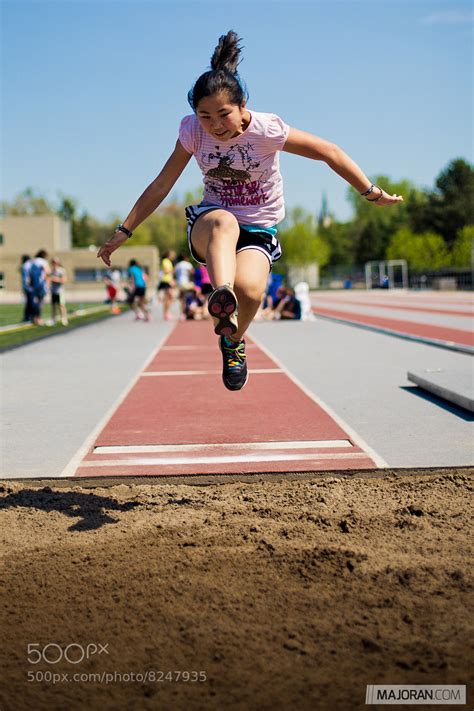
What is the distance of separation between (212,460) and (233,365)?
1.08 metres

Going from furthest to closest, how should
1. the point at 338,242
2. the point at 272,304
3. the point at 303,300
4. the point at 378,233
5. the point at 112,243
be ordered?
the point at 338,242, the point at 378,233, the point at 272,304, the point at 303,300, the point at 112,243

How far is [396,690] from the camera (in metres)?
2.68

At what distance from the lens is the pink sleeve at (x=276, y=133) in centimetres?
511

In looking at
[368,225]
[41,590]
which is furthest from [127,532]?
[368,225]

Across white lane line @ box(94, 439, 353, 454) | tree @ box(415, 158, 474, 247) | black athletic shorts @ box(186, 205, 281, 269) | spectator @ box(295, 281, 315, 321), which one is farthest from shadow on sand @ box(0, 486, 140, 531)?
tree @ box(415, 158, 474, 247)

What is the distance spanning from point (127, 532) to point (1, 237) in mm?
103151

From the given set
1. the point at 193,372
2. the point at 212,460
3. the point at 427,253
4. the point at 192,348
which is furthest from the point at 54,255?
the point at 212,460

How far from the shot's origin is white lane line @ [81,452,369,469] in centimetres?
618

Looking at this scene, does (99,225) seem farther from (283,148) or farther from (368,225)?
(283,148)

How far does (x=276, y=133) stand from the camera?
5.11 metres

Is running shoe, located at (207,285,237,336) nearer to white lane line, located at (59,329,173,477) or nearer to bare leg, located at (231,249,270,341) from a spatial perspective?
bare leg, located at (231,249,270,341)

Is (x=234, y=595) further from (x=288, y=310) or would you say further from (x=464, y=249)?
(x=464, y=249)

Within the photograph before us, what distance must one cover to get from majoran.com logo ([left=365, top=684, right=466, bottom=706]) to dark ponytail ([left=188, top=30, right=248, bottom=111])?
3.24m

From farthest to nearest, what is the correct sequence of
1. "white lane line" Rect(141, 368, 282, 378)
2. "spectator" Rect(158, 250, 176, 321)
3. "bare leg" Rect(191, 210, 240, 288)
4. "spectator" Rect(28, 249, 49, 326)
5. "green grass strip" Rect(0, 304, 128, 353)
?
"spectator" Rect(158, 250, 176, 321)
"spectator" Rect(28, 249, 49, 326)
"green grass strip" Rect(0, 304, 128, 353)
"white lane line" Rect(141, 368, 282, 378)
"bare leg" Rect(191, 210, 240, 288)
